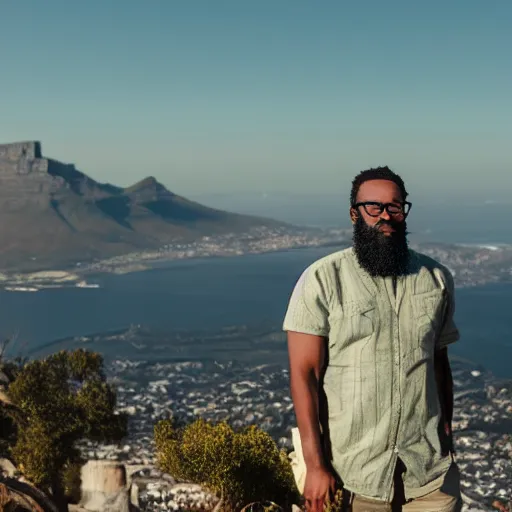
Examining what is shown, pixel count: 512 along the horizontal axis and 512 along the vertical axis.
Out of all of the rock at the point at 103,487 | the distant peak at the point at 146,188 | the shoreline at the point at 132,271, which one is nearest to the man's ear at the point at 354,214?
the rock at the point at 103,487

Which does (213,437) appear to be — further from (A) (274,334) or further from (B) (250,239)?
(B) (250,239)

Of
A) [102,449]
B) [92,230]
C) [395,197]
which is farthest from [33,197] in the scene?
[395,197]

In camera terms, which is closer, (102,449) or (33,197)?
(102,449)

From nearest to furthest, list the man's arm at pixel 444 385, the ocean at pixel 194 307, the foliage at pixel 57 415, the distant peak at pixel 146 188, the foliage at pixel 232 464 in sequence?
the man's arm at pixel 444 385
the foliage at pixel 232 464
the foliage at pixel 57 415
the ocean at pixel 194 307
the distant peak at pixel 146 188

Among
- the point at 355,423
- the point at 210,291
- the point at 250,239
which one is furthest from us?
the point at 250,239

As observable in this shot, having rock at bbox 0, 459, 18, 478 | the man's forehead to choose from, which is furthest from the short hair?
rock at bbox 0, 459, 18, 478

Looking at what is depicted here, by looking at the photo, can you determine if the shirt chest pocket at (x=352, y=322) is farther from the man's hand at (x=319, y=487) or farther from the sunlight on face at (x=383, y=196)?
the man's hand at (x=319, y=487)
